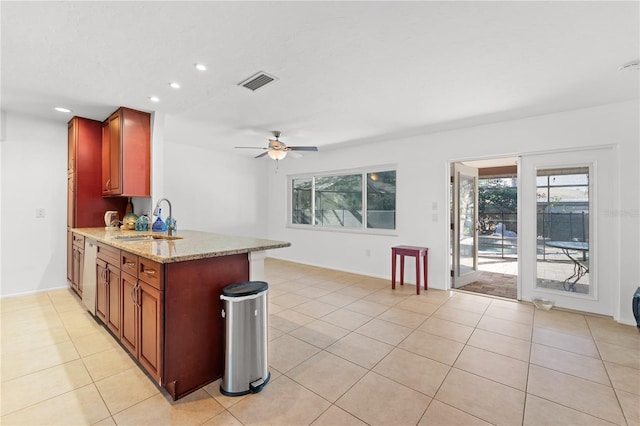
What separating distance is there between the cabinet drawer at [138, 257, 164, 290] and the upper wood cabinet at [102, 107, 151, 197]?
1825 mm

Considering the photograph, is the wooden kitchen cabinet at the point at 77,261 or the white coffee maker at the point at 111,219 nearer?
the wooden kitchen cabinet at the point at 77,261

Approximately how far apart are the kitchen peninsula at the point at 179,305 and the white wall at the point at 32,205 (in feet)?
8.85

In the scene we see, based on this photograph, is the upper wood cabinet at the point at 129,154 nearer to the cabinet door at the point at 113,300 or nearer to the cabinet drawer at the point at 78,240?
the cabinet drawer at the point at 78,240

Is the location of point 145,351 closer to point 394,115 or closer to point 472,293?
point 394,115

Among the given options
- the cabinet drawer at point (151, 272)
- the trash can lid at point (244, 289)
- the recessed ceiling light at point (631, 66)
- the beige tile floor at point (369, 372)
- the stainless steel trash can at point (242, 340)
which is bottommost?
the beige tile floor at point (369, 372)

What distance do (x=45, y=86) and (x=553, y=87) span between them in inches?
195

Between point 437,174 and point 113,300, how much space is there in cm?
432

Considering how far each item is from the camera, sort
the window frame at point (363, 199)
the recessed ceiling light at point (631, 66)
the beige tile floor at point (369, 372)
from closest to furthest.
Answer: the beige tile floor at point (369, 372), the recessed ceiling light at point (631, 66), the window frame at point (363, 199)

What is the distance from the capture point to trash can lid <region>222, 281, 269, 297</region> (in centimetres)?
187

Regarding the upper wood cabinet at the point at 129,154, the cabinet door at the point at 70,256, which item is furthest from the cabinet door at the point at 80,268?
the upper wood cabinet at the point at 129,154

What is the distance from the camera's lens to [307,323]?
10.1 ft

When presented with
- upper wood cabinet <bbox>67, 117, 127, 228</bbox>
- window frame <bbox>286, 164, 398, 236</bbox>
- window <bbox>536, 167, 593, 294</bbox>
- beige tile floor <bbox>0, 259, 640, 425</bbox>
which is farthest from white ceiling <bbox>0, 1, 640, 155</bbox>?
beige tile floor <bbox>0, 259, 640, 425</bbox>

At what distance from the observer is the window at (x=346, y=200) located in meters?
5.16

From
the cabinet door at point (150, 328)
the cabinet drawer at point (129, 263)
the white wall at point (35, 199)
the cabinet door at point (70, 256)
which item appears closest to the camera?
the cabinet door at point (150, 328)
